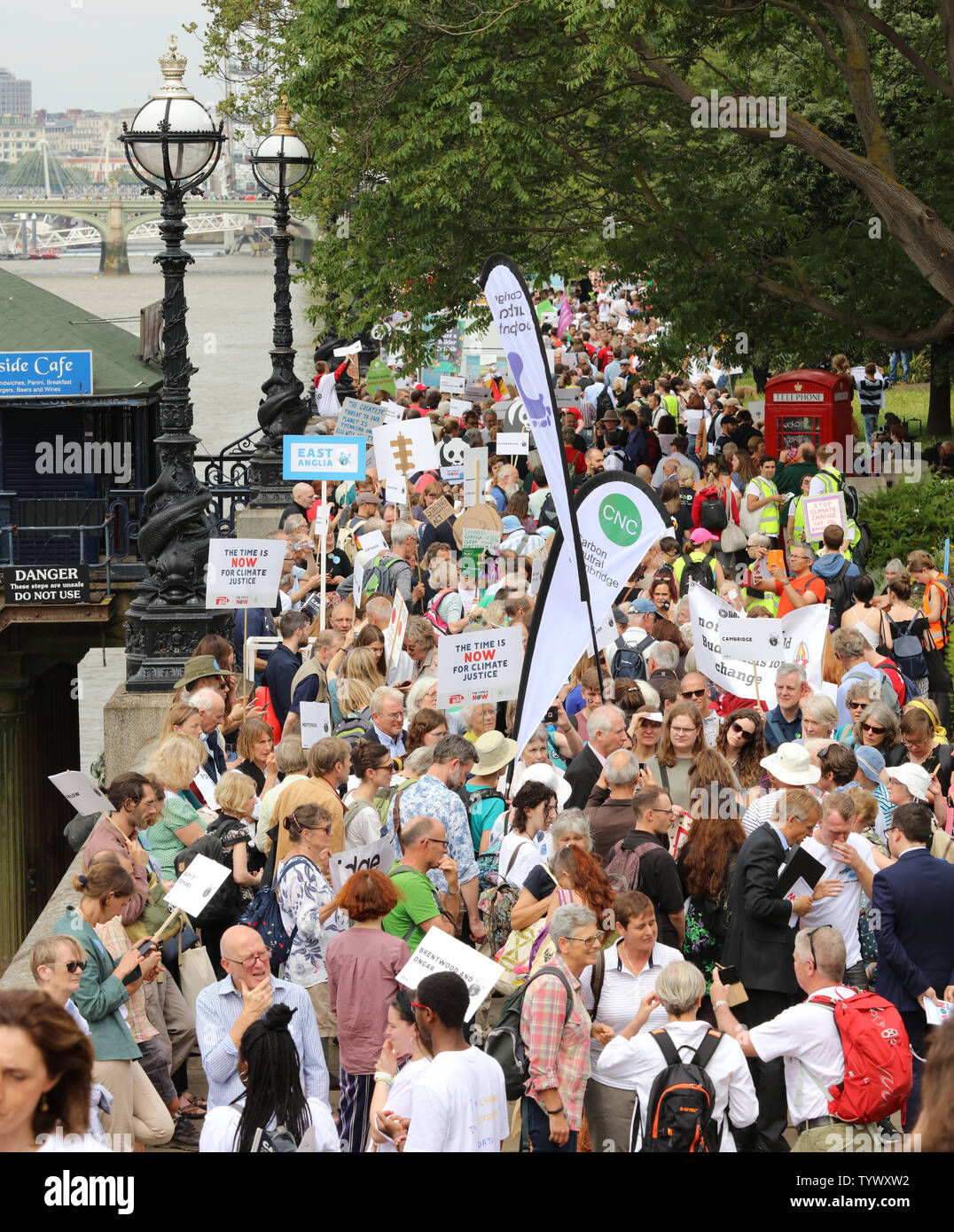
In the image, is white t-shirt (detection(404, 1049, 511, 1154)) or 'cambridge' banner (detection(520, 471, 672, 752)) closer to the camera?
white t-shirt (detection(404, 1049, 511, 1154))

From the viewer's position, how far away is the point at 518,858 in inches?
296

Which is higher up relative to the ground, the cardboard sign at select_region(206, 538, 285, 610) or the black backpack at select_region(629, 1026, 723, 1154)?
the cardboard sign at select_region(206, 538, 285, 610)

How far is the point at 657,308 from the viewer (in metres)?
21.9

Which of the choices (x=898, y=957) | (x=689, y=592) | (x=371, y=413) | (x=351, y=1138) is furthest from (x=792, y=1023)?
(x=371, y=413)

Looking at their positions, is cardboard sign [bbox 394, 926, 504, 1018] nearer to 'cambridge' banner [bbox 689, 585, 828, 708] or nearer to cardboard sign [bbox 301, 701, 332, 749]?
cardboard sign [bbox 301, 701, 332, 749]

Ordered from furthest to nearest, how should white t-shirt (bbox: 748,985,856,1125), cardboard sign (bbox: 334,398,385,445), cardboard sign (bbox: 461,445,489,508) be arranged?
cardboard sign (bbox: 334,398,385,445) < cardboard sign (bbox: 461,445,489,508) < white t-shirt (bbox: 748,985,856,1125)

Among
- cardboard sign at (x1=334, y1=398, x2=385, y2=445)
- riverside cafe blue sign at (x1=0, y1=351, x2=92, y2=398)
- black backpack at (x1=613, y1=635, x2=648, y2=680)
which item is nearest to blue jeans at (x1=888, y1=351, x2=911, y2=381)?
riverside cafe blue sign at (x1=0, y1=351, x2=92, y2=398)

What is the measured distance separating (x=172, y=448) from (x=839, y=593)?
200 inches

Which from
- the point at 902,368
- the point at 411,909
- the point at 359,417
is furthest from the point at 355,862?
the point at 902,368

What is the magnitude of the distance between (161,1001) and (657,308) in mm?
16007

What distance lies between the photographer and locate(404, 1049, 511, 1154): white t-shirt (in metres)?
5.24

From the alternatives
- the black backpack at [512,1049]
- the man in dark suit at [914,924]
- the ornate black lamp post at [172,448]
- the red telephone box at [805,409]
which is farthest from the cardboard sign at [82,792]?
the red telephone box at [805,409]

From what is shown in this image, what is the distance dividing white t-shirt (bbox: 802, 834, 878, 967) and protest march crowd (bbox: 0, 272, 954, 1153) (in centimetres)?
1

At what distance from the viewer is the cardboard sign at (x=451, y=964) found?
6.13m
